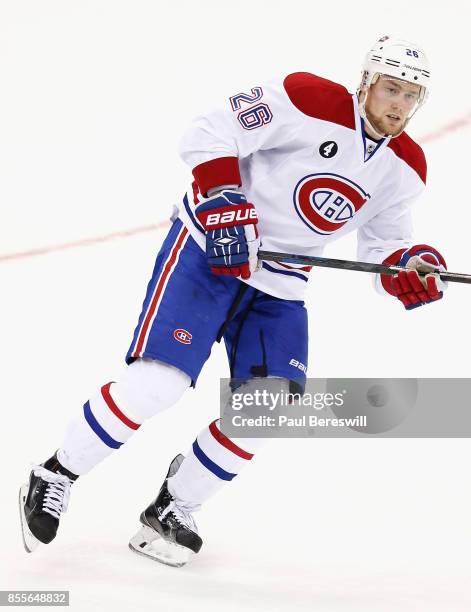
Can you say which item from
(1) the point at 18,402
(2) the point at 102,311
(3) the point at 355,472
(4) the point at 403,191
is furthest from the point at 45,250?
(4) the point at 403,191

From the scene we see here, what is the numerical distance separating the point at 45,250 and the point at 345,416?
207cm

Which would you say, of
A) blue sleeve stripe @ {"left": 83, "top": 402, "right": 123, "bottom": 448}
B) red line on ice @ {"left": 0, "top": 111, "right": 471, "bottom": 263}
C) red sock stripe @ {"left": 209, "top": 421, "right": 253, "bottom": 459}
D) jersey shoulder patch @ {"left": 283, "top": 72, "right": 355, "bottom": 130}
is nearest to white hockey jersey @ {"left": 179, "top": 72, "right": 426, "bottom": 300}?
jersey shoulder patch @ {"left": 283, "top": 72, "right": 355, "bottom": 130}

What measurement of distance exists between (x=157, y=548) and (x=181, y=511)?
0.39 ft

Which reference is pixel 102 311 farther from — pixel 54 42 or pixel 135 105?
pixel 54 42

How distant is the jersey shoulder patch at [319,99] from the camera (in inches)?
104

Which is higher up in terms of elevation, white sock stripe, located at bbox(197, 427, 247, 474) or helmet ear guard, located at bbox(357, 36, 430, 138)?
helmet ear guard, located at bbox(357, 36, 430, 138)

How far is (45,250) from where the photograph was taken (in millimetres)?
4637

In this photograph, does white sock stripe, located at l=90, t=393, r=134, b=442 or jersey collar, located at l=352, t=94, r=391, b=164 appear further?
jersey collar, located at l=352, t=94, r=391, b=164

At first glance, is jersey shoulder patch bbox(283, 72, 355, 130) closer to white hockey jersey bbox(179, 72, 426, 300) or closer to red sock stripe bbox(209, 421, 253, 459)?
white hockey jersey bbox(179, 72, 426, 300)

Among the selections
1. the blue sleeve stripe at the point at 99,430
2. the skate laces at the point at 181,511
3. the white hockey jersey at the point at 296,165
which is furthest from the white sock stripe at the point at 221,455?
the white hockey jersey at the point at 296,165

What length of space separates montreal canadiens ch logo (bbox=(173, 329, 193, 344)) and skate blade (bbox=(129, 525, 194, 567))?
0.54 m

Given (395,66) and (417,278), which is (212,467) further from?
(395,66)

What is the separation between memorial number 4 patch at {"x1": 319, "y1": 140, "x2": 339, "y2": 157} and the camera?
8.75 ft

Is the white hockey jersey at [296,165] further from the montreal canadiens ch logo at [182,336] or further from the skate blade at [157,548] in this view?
the skate blade at [157,548]
